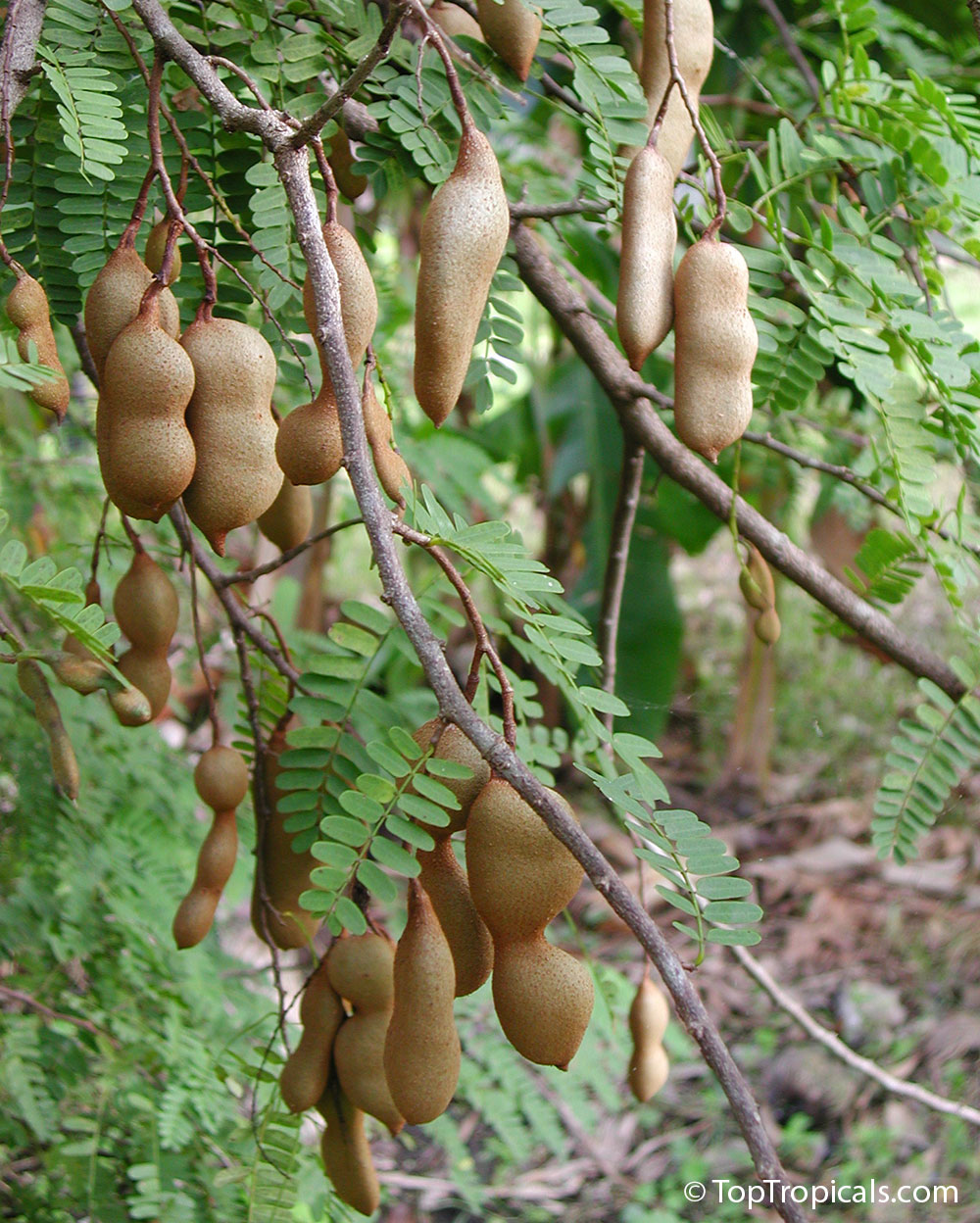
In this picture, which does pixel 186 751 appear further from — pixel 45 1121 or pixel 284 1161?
pixel 284 1161

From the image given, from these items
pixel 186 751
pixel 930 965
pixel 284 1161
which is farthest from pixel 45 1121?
pixel 930 965

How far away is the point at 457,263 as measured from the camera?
0.48 meters

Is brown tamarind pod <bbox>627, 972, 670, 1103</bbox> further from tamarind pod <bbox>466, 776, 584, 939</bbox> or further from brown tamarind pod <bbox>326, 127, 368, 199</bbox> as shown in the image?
brown tamarind pod <bbox>326, 127, 368, 199</bbox>

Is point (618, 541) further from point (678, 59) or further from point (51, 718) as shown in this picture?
point (51, 718)

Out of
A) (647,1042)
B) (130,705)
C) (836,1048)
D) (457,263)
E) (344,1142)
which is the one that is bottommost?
(836,1048)

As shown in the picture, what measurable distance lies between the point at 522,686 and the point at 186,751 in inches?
27.8

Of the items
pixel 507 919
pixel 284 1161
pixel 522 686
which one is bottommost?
pixel 284 1161

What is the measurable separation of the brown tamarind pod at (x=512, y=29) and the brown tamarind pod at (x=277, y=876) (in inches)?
17.0

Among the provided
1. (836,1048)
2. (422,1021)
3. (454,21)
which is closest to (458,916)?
(422,1021)

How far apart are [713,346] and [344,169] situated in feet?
0.98

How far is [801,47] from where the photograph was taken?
163cm

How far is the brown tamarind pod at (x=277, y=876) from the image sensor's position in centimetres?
70

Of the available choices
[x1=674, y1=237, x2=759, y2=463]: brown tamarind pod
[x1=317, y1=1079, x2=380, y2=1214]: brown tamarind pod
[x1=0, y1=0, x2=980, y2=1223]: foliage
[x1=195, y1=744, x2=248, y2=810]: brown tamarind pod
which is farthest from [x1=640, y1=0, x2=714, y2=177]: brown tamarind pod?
[x1=317, y1=1079, x2=380, y2=1214]: brown tamarind pod

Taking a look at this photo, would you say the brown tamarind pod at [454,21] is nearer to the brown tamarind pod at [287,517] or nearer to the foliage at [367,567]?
the foliage at [367,567]
